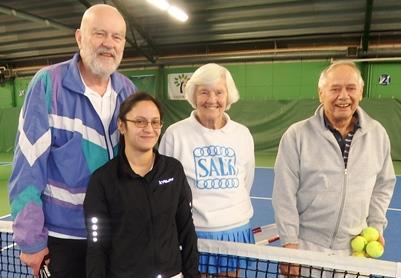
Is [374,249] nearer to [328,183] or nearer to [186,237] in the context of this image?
[328,183]

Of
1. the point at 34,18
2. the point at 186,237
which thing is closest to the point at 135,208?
the point at 186,237

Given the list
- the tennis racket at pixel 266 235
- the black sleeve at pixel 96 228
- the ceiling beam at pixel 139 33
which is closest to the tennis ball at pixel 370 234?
the tennis racket at pixel 266 235

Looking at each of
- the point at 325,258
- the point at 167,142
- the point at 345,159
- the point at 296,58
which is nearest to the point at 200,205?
the point at 167,142

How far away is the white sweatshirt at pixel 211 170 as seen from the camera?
202 centimetres

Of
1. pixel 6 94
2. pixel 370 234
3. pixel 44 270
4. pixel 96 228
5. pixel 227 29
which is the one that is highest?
pixel 227 29

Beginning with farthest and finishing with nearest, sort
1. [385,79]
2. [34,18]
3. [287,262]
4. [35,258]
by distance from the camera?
[385,79], [34,18], [287,262], [35,258]

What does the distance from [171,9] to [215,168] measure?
24.7 feet

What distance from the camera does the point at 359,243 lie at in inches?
75.2

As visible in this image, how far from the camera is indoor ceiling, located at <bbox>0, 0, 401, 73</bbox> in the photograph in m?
8.93

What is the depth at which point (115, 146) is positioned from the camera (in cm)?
179

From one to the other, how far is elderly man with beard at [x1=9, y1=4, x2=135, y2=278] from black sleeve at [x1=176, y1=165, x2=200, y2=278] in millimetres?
437

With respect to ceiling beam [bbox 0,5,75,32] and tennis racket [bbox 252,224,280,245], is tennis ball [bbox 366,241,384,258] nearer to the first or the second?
tennis racket [bbox 252,224,280,245]

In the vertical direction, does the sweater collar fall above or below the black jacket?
above

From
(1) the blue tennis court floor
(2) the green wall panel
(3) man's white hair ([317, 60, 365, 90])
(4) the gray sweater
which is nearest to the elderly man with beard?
(4) the gray sweater
